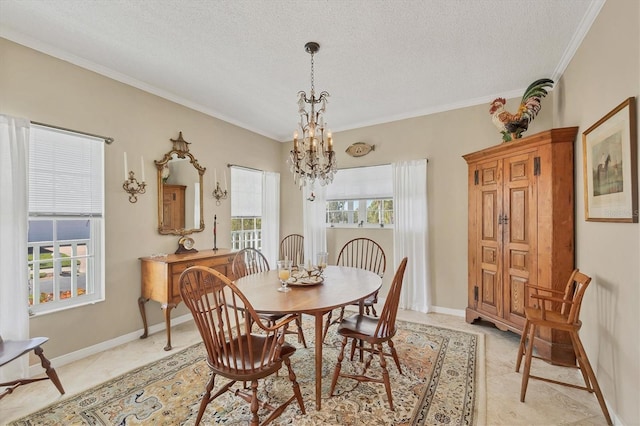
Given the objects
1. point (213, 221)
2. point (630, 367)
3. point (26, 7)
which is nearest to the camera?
point (630, 367)

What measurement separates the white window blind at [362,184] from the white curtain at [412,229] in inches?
7.9

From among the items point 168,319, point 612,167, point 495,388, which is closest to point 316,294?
point 495,388

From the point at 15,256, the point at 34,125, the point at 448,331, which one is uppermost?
the point at 34,125

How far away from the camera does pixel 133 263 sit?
3055mm

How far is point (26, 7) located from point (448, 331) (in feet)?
14.9

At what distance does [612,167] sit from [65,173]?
4177mm

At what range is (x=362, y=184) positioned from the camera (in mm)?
4477

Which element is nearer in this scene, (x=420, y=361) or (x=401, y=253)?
(x=420, y=361)

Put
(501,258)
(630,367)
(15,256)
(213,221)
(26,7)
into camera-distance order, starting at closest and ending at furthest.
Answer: (630,367), (26,7), (15,256), (501,258), (213,221)

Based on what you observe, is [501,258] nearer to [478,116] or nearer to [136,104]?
[478,116]

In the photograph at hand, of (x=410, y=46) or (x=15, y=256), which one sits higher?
(x=410, y=46)

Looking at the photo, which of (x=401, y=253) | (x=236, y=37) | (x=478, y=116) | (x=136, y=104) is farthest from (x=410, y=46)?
(x=136, y=104)

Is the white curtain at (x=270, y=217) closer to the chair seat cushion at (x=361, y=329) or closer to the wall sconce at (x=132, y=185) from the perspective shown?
the wall sconce at (x=132, y=185)

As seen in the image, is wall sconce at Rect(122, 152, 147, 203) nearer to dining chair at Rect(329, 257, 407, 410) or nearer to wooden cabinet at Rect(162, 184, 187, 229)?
wooden cabinet at Rect(162, 184, 187, 229)
